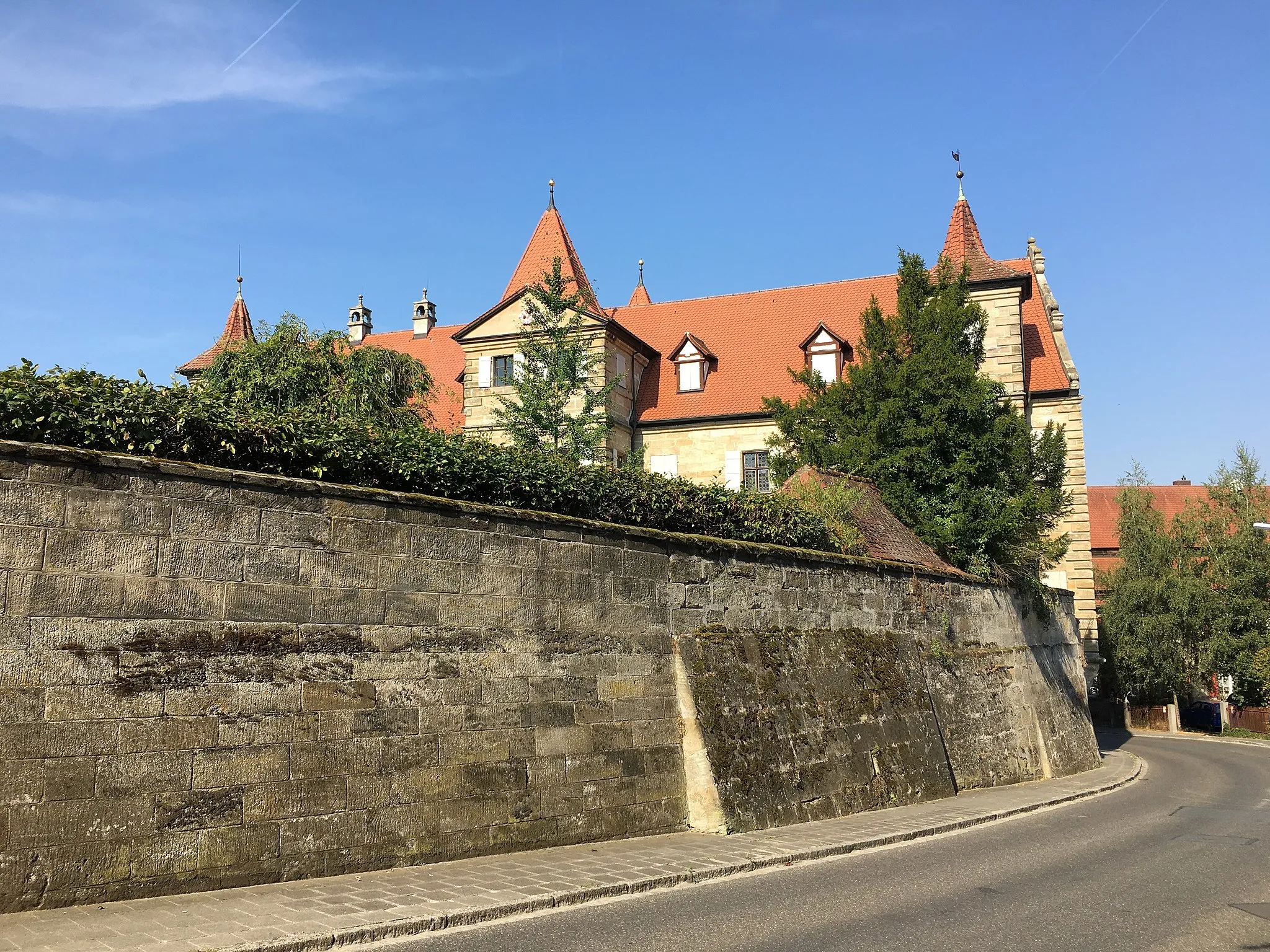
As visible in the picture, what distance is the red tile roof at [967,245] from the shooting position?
1286 inches

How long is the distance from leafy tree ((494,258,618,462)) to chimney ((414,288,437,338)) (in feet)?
88.3

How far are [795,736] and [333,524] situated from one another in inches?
268

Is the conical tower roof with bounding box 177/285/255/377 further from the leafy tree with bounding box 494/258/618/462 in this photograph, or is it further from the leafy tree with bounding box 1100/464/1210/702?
the leafy tree with bounding box 1100/464/1210/702

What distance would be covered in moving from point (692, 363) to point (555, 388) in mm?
14697

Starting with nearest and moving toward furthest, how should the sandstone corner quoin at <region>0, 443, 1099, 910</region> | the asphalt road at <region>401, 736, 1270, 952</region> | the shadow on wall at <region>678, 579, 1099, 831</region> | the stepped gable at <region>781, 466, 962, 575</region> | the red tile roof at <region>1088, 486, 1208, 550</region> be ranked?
the asphalt road at <region>401, 736, 1270, 952</region>
the sandstone corner quoin at <region>0, 443, 1099, 910</region>
the shadow on wall at <region>678, 579, 1099, 831</region>
the stepped gable at <region>781, 466, 962, 575</region>
the red tile roof at <region>1088, 486, 1208, 550</region>

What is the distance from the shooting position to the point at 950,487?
818 inches

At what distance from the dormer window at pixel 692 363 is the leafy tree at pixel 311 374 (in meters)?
14.2

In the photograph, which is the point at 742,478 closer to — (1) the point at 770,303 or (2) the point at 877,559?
(1) the point at 770,303

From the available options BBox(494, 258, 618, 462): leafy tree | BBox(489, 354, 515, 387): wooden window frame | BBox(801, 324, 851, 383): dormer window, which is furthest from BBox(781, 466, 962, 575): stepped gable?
BBox(489, 354, 515, 387): wooden window frame

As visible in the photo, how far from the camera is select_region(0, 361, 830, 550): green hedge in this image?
750 cm

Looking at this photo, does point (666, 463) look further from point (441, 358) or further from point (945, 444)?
→ point (945, 444)

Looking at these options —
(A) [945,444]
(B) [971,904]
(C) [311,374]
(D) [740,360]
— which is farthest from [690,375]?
(B) [971,904]

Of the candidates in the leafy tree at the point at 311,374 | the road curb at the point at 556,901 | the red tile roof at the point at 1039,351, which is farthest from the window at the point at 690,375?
the road curb at the point at 556,901

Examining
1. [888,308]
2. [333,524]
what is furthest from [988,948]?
[888,308]
